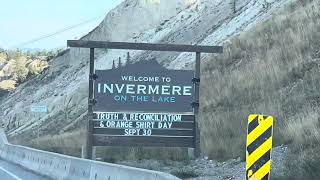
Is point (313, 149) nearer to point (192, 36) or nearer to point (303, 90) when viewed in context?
point (303, 90)

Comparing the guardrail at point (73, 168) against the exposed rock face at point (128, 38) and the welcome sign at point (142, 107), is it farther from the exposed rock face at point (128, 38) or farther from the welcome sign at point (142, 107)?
the exposed rock face at point (128, 38)

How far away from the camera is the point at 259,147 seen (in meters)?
8.45

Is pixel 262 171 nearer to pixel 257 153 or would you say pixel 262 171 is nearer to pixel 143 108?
pixel 257 153

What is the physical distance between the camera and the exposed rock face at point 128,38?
4103cm

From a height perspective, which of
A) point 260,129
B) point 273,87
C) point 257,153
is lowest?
point 257,153

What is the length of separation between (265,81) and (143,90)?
15.4ft

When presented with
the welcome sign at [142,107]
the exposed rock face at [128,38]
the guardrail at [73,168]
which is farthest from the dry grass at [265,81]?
the exposed rock face at [128,38]

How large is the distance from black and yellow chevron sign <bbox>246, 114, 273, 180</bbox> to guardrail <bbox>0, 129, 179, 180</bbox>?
119 centimetres

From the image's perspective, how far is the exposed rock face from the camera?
41031 millimetres

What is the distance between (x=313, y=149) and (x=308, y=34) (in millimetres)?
10568

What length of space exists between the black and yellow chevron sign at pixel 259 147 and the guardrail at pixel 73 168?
3.90 feet

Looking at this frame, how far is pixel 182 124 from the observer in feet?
62.6

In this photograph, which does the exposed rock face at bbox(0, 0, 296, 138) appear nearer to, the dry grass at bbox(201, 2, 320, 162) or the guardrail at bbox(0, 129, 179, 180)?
the dry grass at bbox(201, 2, 320, 162)

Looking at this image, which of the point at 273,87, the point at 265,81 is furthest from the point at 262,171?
the point at 265,81
